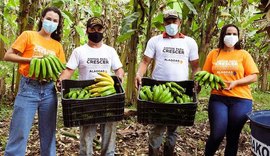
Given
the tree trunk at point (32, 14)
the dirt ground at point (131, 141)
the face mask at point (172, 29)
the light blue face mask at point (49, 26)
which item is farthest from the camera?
the tree trunk at point (32, 14)

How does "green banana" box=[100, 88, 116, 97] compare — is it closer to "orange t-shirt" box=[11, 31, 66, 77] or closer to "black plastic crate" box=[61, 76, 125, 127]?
"black plastic crate" box=[61, 76, 125, 127]

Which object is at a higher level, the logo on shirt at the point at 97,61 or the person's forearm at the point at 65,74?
the logo on shirt at the point at 97,61

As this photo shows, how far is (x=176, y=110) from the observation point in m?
3.32

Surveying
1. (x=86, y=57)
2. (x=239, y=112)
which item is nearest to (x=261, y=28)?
(x=239, y=112)

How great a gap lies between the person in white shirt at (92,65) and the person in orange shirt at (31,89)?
22 cm

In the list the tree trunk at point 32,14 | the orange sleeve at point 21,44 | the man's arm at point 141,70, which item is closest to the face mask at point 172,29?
the man's arm at point 141,70

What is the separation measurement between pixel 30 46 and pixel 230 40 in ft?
6.40

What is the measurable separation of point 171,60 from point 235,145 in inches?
43.2

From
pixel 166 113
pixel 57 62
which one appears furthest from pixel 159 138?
pixel 57 62

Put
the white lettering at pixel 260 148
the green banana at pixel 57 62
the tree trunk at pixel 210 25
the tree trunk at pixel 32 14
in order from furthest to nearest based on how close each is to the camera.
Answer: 1. the tree trunk at pixel 32 14
2. the tree trunk at pixel 210 25
3. the green banana at pixel 57 62
4. the white lettering at pixel 260 148

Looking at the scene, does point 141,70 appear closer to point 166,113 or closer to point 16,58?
point 166,113

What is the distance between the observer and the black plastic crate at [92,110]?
3013 mm

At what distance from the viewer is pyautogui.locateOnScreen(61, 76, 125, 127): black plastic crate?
3.01 meters

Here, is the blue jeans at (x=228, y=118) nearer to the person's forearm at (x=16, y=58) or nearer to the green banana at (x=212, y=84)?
the green banana at (x=212, y=84)
